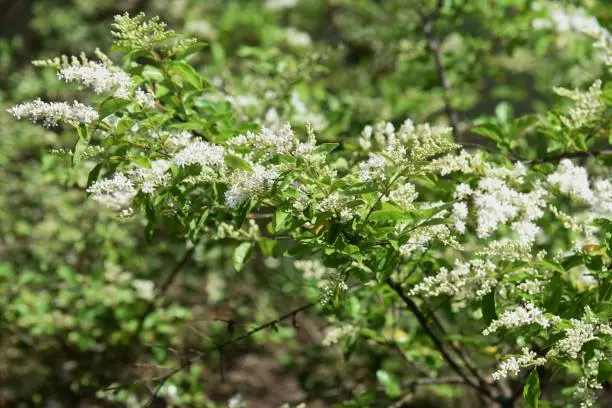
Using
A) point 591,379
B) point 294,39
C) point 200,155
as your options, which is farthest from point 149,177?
point 294,39

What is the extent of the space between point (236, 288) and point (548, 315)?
9.68ft

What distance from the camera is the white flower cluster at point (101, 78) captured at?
1.73m

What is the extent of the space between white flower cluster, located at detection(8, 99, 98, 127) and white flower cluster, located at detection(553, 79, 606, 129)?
1386 millimetres

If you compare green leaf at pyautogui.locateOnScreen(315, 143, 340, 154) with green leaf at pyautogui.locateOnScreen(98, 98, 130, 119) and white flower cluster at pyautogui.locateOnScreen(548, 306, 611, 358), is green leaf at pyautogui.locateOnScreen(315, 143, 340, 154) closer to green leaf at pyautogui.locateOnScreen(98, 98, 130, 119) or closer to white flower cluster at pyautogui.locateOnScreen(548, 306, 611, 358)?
green leaf at pyautogui.locateOnScreen(98, 98, 130, 119)

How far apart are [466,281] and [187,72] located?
0.97 metres

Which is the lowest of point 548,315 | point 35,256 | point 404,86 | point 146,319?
point 548,315

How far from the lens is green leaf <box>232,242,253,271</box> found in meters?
2.24

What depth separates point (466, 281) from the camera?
75.0 inches

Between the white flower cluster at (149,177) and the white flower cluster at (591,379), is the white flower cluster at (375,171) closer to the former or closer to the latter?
the white flower cluster at (149,177)

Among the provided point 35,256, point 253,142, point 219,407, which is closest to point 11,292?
point 35,256

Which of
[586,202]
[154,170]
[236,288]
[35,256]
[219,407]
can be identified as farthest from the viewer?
[236,288]

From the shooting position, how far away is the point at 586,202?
2184 mm

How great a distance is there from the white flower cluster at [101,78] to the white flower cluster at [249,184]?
346mm

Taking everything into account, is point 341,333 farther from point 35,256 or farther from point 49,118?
point 35,256
